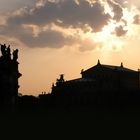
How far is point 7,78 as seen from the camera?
47.9 m

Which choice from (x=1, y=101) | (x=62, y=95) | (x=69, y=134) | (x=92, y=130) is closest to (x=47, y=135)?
(x=69, y=134)

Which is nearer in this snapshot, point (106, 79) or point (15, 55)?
point (15, 55)

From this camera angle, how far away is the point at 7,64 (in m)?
48.1

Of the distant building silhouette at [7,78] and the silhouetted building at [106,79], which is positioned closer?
the distant building silhouette at [7,78]

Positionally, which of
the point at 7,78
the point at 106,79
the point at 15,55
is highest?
the point at 106,79

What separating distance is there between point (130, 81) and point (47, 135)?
61.4 metres

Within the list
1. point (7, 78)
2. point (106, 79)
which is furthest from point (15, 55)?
point (106, 79)

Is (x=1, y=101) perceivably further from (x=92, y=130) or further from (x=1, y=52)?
(x=92, y=130)

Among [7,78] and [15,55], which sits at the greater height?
[15,55]

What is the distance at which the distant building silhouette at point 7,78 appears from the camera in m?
46.1

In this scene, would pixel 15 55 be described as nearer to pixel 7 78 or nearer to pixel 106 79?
pixel 7 78

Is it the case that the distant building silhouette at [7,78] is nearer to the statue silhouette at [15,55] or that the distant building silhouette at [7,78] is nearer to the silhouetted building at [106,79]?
the statue silhouette at [15,55]

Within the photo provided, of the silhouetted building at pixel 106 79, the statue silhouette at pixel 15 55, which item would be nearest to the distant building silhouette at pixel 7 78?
the statue silhouette at pixel 15 55

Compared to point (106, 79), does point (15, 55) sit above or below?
below
